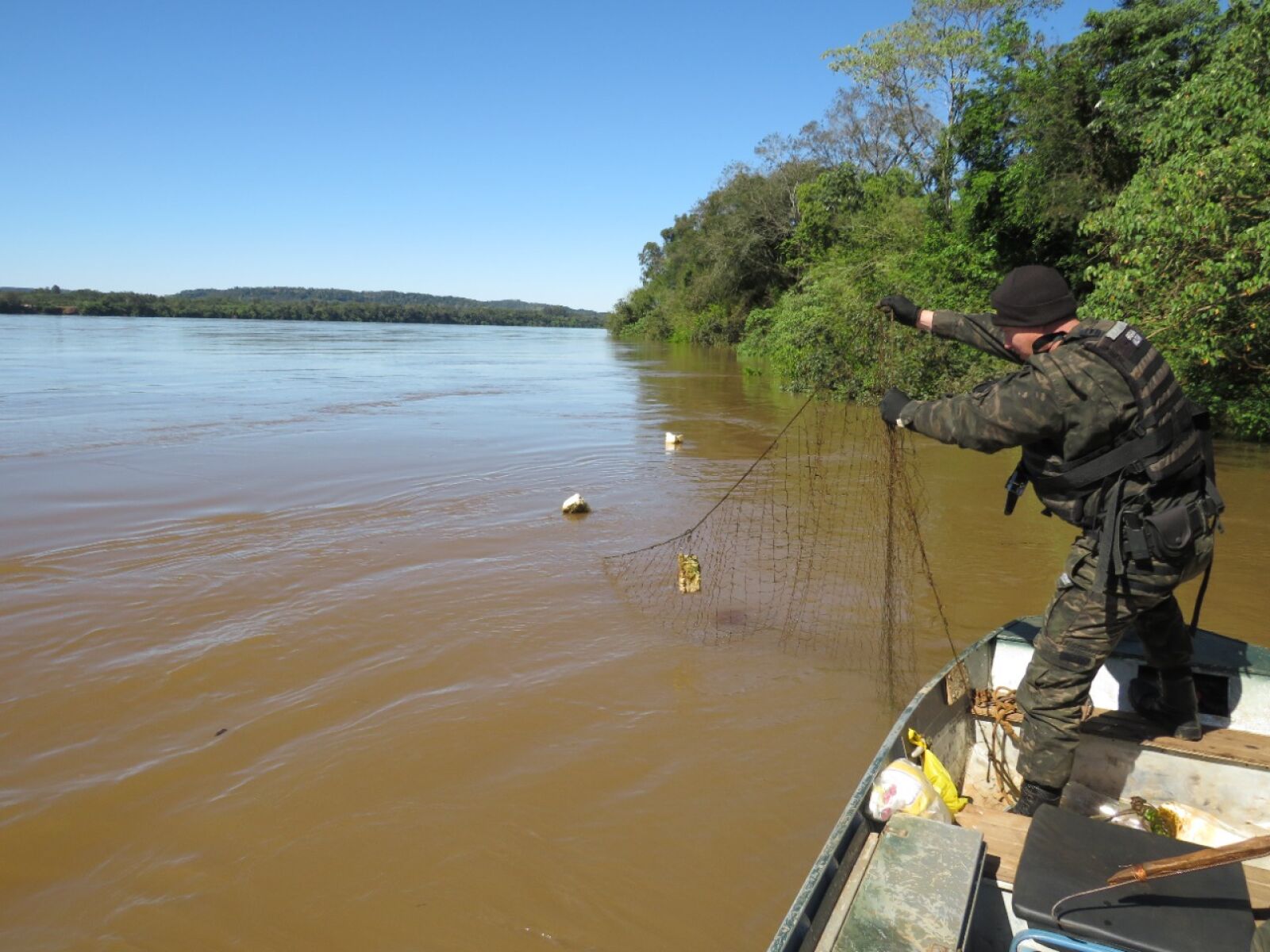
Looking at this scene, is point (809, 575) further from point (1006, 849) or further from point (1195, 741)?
point (1006, 849)

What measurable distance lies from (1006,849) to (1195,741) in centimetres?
119

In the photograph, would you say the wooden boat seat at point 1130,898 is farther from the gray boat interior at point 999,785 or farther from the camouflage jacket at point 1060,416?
the camouflage jacket at point 1060,416

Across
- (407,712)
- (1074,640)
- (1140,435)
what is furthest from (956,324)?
(407,712)

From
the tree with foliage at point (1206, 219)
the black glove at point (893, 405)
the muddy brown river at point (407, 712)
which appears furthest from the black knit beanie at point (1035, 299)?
the tree with foliage at point (1206, 219)

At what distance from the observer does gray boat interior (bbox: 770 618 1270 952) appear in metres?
2.29

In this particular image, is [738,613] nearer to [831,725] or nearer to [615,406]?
[831,725]

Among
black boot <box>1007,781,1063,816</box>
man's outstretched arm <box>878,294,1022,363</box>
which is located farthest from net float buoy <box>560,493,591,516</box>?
black boot <box>1007,781,1063,816</box>

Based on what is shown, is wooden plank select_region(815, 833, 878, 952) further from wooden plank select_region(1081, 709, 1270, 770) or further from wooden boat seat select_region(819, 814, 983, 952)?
wooden plank select_region(1081, 709, 1270, 770)

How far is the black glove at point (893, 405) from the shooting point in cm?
350

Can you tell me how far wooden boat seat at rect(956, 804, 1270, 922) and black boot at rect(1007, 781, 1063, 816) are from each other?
0.07 metres

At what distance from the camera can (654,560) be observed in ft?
26.1

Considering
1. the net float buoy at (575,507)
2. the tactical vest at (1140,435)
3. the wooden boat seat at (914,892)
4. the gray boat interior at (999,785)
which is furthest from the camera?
the net float buoy at (575,507)

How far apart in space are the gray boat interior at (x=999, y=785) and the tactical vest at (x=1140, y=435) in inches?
41.4

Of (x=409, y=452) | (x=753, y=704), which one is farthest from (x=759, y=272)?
(x=753, y=704)
